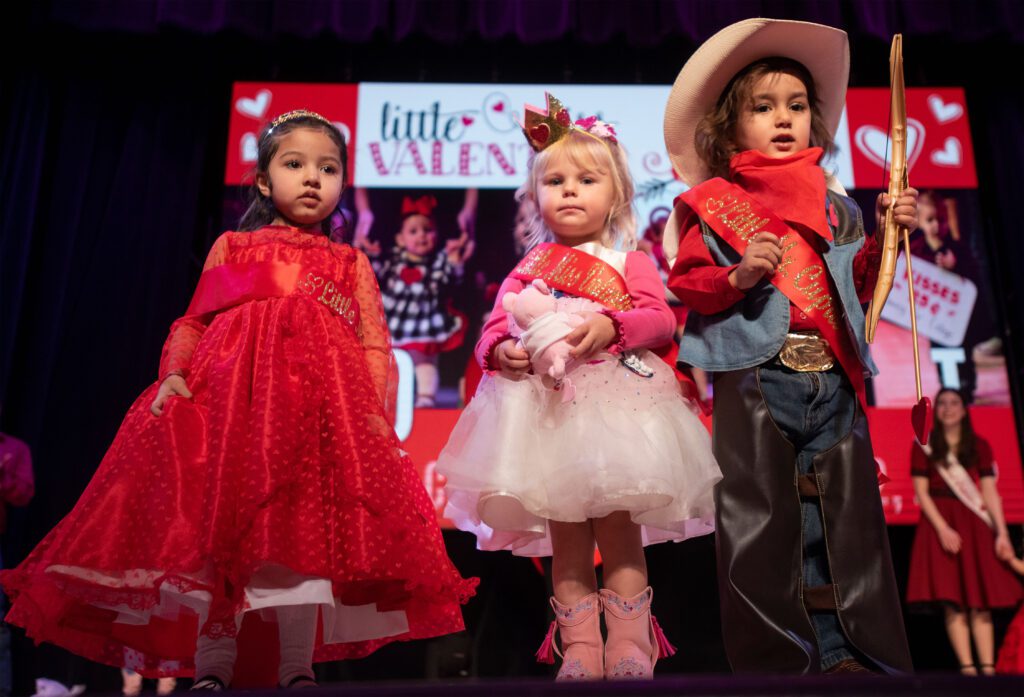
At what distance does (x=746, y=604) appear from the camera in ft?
5.92

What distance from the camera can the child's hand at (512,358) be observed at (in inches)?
77.4

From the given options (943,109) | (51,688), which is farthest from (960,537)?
(51,688)

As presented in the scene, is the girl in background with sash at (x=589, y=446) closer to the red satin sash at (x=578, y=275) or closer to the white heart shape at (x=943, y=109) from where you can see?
the red satin sash at (x=578, y=275)

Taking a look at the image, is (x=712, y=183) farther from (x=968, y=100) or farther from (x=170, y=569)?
(x=968, y=100)

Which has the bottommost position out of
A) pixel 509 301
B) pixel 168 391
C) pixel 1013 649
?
pixel 1013 649

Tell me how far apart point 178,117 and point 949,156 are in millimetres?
3726

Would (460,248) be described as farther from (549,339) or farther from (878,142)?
(549,339)

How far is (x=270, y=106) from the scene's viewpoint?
4.61 m

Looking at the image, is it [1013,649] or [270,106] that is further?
[270,106]

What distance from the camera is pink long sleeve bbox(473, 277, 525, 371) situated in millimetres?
2037

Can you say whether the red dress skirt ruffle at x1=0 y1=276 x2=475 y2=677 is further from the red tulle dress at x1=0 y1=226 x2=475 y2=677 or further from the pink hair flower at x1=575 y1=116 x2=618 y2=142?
the pink hair flower at x1=575 y1=116 x2=618 y2=142

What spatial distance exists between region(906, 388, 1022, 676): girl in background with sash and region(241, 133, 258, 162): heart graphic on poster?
3267 mm

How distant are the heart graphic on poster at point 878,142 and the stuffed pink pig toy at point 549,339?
3.00 meters

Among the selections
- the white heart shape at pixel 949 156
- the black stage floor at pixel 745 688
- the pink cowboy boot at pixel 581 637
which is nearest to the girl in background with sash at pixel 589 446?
the pink cowboy boot at pixel 581 637
